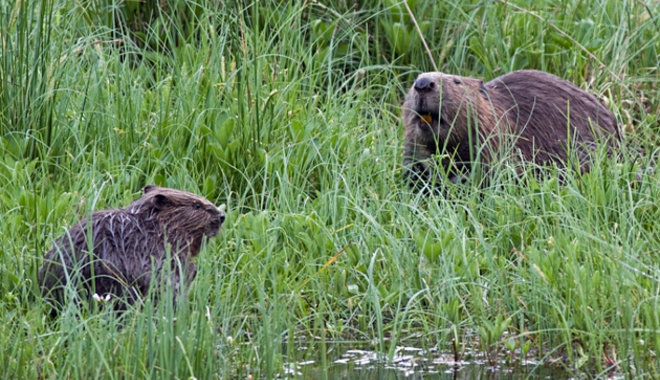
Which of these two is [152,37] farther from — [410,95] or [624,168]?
[624,168]

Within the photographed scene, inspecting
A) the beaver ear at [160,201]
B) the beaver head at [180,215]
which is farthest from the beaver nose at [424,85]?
the beaver ear at [160,201]

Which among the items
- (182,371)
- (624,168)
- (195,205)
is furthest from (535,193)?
(182,371)

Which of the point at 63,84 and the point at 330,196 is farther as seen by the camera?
the point at 63,84

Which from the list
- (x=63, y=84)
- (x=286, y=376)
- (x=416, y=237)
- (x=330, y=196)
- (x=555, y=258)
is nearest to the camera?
(x=286, y=376)

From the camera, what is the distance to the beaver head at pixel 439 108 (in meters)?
5.23

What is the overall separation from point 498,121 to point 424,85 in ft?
1.22

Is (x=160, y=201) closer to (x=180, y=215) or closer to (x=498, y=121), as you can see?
(x=180, y=215)

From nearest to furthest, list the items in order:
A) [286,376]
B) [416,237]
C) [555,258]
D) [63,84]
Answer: [286,376], [555,258], [416,237], [63,84]

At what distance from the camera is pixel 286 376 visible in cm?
351

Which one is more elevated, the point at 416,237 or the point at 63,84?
the point at 63,84

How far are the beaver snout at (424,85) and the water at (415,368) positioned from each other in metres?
1.63

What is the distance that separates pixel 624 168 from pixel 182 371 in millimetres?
2333

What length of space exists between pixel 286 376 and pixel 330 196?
1.39 meters

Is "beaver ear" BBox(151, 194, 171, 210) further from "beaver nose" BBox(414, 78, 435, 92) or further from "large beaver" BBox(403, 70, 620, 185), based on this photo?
"beaver nose" BBox(414, 78, 435, 92)
